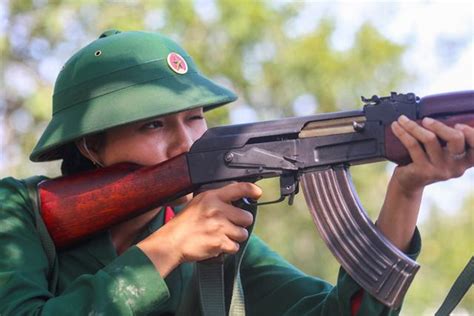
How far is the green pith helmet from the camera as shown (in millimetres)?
3146

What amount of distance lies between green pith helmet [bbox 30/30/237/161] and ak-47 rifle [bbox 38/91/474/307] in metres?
0.15

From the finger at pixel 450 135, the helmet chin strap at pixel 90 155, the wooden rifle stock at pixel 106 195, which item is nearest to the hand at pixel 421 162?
the finger at pixel 450 135

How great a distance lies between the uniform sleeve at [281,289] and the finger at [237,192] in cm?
38

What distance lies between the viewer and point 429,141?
8.83ft

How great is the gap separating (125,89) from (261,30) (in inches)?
372

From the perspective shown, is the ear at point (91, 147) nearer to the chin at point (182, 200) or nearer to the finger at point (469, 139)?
the chin at point (182, 200)

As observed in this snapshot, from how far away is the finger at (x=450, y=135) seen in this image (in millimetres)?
2656

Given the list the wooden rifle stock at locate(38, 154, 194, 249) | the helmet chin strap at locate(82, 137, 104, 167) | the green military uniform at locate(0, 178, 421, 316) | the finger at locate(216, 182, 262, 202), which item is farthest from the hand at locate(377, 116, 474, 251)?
the helmet chin strap at locate(82, 137, 104, 167)

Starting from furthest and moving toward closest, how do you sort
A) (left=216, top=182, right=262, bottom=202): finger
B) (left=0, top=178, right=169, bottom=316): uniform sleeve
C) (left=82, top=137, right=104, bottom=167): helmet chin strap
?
(left=82, top=137, right=104, bottom=167): helmet chin strap, (left=216, top=182, right=262, bottom=202): finger, (left=0, top=178, right=169, bottom=316): uniform sleeve

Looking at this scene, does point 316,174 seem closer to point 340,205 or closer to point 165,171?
point 340,205

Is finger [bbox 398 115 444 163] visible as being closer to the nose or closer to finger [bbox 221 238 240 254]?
finger [bbox 221 238 240 254]

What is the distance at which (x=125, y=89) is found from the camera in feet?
10.5

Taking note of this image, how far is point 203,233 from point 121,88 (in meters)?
0.60

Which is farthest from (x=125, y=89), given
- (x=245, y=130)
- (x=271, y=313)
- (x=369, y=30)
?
(x=369, y=30)
